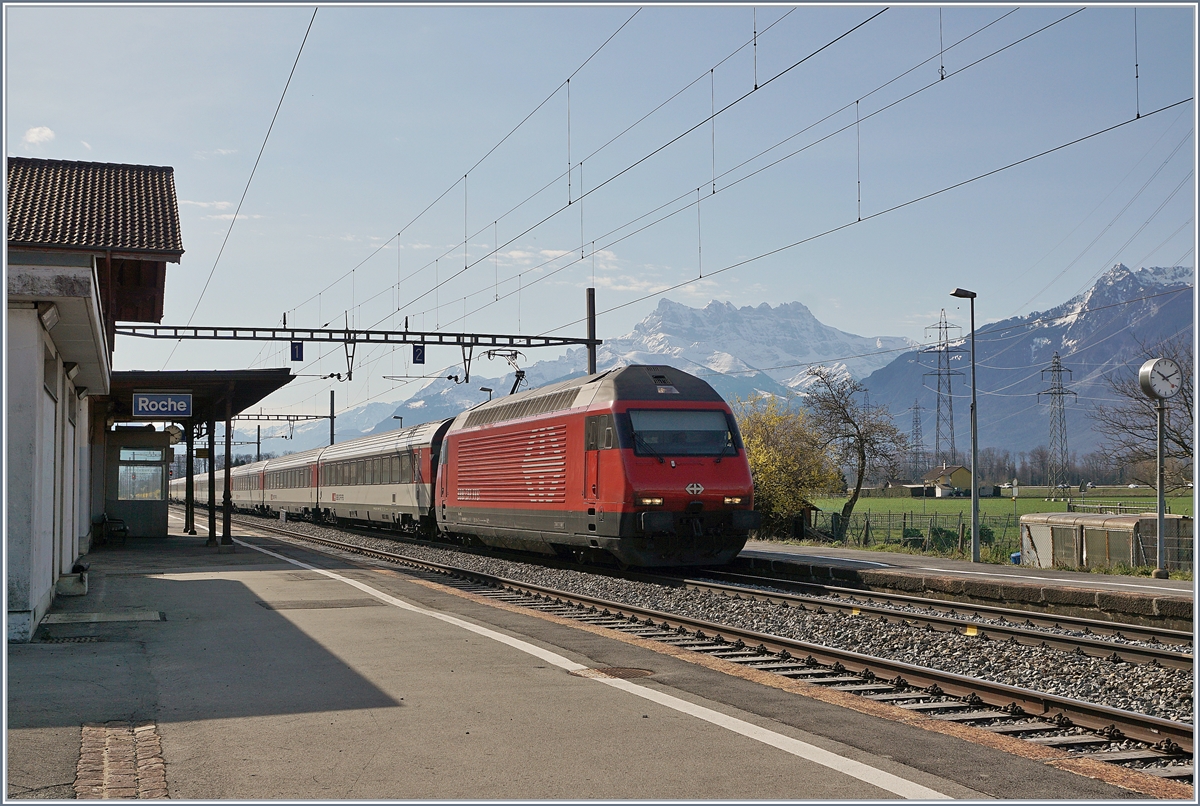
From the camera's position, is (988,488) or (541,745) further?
(988,488)

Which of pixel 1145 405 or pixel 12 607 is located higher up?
pixel 1145 405

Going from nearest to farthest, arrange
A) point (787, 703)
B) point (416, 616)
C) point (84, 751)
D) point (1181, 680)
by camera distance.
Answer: point (84, 751)
point (787, 703)
point (1181, 680)
point (416, 616)

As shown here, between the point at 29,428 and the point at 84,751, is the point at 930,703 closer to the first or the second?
the point at 84,751

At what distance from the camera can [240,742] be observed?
6688 millimetres

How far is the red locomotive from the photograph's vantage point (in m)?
17.1

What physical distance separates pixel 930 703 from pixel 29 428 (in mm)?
9055

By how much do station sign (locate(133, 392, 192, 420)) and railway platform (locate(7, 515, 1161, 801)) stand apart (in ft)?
41.5

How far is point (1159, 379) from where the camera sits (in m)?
20.1

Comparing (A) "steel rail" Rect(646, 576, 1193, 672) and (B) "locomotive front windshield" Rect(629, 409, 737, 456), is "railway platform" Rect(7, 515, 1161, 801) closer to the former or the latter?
(A) "steel rail" Rect(646, 576, 1193, 672)

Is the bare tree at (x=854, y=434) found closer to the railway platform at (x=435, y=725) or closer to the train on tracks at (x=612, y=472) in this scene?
the train on tracks at (x=612, y=472)

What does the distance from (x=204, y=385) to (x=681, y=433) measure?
14.1 metres

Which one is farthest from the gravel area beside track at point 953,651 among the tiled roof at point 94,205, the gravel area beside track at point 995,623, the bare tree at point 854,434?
the bare tree at point 854,434

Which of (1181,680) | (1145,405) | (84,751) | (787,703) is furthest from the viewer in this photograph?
(1145,405)

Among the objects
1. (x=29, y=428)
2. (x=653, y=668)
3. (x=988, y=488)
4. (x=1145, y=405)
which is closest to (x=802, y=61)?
(x=653, y=668)
